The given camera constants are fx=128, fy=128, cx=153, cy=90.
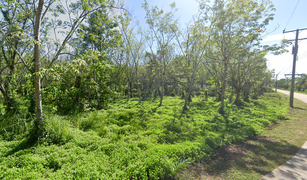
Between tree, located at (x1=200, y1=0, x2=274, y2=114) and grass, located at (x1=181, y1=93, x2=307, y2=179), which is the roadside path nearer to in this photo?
grass, located at (x1=181, y1=93, x2=307, y2=179)

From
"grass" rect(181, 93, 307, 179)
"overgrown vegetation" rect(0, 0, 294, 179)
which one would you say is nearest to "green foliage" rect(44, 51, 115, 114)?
"overgrown vegetation" rect(0, 0, 294, 179)

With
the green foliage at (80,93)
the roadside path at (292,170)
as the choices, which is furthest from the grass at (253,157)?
the green foliage at (80,93)

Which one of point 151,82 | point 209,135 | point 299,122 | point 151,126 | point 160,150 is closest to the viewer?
point 160,150

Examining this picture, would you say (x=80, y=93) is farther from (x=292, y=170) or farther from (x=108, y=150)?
(x=292, y=170)

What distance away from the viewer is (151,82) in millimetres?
20094

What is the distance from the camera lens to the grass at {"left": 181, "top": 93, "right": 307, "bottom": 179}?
375cm

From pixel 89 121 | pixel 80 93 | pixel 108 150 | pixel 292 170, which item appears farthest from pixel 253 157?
pixel 80 93

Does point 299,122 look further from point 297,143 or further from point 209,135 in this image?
point 209,135

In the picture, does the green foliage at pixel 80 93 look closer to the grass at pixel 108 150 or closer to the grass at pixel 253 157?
the grass at pixel 108 150

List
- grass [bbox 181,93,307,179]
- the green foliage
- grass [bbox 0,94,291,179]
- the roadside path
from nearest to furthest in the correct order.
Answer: grass [bbox 0,94,291,179] → the roadside path → grass [bbox 181,93,307,179] → the green foliage

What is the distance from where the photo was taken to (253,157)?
15.1 ft

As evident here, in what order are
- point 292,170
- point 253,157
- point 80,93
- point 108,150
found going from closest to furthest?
1. point 292,170
2. point 108,150
3. point 253,157
4. point 80,93

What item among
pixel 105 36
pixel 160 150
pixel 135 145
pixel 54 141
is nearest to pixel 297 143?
pixel 160 150

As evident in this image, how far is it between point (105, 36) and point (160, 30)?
5018 millimetres
